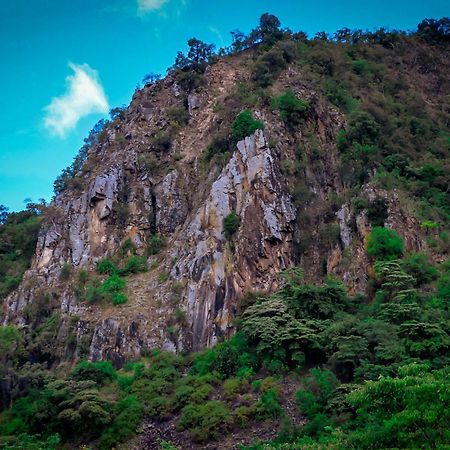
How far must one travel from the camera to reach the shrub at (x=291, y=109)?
147 feet

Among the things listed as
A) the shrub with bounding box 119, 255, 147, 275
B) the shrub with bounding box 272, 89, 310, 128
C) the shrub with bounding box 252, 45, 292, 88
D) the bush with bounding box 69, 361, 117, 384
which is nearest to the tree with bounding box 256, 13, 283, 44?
the shrub with bounding box 252, 45, 292, 88

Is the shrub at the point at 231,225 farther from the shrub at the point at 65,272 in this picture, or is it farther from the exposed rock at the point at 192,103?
the exposed rock at the point at 192,103

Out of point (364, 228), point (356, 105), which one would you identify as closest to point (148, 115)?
point (356, 105)

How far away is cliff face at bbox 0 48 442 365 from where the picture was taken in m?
35.8

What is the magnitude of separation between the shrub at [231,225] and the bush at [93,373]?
11977 millimetres

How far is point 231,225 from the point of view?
38.1 metres

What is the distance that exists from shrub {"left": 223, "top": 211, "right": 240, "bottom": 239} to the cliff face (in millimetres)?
324

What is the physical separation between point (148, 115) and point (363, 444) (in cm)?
4188

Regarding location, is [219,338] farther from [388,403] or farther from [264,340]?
[388,403]

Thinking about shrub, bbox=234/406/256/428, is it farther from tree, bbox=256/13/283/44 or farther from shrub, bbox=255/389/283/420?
tree, bbox=256/13/283/44

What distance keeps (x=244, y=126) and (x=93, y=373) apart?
843 inches

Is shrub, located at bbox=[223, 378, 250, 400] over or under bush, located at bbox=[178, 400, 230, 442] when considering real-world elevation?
over

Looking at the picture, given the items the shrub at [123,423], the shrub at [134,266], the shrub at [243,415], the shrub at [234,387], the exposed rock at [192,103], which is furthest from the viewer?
the exposed rock at [192,103]

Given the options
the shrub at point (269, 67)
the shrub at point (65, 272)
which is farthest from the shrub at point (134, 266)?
the shrub at point (269, 67)
